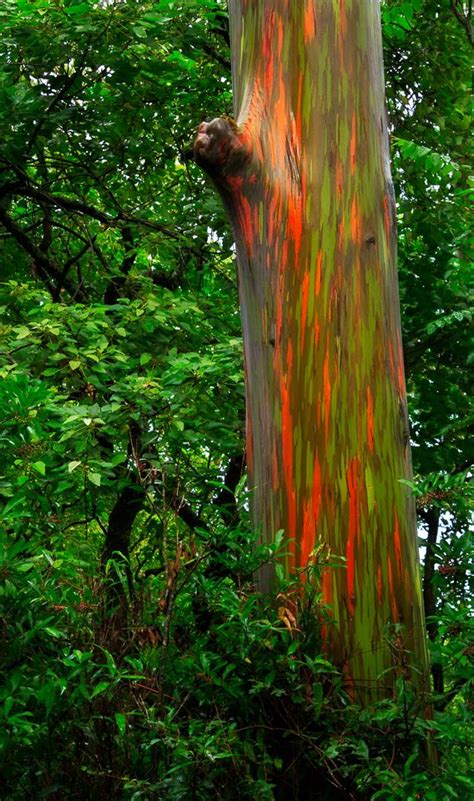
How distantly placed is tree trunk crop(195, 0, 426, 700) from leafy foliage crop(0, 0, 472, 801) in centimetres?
23

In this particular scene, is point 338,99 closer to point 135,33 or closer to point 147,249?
point 135,33

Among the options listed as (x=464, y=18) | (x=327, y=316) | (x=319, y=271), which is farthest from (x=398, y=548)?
(x=464, y=18)

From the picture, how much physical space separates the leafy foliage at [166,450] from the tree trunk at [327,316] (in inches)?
9.2

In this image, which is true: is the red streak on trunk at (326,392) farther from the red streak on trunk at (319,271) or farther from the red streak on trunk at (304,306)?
the red streak on trunk at (319,271)

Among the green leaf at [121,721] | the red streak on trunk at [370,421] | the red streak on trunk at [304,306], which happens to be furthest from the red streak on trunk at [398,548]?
the green leaf at [121,721]

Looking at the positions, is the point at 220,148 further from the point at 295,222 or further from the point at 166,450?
the point at 166,450

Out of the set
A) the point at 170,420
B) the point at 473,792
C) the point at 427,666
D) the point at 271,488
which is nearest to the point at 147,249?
the point at 170,420

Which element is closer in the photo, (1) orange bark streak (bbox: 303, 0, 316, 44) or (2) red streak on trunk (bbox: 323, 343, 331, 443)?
(2) red streak on trunk (bbox: 323, 343, 331, 443)

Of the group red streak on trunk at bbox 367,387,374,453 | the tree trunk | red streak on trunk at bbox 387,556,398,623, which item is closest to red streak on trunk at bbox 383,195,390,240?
the tree trunk

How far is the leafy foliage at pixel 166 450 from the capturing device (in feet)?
10.1

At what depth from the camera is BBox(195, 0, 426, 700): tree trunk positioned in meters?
3.92

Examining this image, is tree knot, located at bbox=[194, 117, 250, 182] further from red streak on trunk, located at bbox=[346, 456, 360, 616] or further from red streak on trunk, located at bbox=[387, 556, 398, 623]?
red streak on trunk, located at bbox=[387, 556, 398, 623]

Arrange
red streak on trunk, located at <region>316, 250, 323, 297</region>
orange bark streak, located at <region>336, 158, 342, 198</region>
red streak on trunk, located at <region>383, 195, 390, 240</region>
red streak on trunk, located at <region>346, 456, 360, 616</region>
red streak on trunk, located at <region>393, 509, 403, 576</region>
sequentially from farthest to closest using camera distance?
red streak on trunk, located at <region>383, 195, 390, 240</region>, orange bark streak, located at <region>336, 158, 342, 198</region>, red streak on trunk, located at <region>316, 250, 323, 297</region>, red streak on trunk, located at <region>393, 509, 403, 576</region>, red streak on trunk, located at <region>346, 456, 360, 616</region>

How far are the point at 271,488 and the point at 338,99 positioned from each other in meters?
1.61
